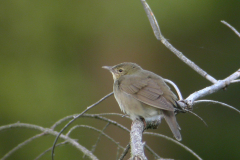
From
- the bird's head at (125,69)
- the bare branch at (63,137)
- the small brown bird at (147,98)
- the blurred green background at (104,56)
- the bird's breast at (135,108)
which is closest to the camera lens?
the bare branch at (63,137)

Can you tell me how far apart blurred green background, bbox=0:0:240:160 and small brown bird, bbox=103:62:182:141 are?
8.57 ft

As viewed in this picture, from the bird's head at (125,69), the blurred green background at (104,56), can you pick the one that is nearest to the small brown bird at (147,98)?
the bird's head at (125,69)

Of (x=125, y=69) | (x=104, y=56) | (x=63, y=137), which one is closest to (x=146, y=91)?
(x=125, y=69)

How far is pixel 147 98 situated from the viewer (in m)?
3.71

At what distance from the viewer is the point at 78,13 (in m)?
7.11

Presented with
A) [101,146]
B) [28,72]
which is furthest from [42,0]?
[101,146]

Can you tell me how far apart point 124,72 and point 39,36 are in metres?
3.01

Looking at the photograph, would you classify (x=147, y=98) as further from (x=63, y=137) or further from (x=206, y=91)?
(x=63, y=137)

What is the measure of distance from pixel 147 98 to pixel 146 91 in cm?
15

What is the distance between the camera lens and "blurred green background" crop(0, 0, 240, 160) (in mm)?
6633

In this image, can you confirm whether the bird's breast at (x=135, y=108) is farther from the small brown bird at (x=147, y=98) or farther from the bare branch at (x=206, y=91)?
the bare branch at (x=206, y=91)

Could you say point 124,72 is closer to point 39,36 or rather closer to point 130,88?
point 130,88

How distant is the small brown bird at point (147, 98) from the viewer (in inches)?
136

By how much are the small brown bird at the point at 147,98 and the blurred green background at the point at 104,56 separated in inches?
103
